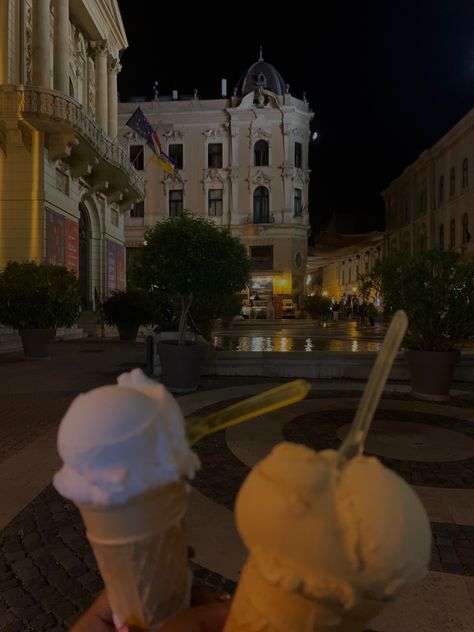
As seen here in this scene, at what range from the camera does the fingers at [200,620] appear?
3.76 feet

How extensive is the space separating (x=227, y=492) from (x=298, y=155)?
43811 millimetres

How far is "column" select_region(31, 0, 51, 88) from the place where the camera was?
2105 centimetres

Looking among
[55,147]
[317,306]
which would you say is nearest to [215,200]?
[317,306]

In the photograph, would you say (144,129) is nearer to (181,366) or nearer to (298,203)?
(181,366)

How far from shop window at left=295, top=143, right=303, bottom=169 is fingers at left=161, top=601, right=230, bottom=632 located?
45.4 metres

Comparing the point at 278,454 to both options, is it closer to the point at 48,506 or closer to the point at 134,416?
the point at 134,416

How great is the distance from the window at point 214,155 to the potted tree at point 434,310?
3889 centimetres

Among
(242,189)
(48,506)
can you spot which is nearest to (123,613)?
(48,506)

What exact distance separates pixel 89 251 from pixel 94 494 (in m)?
28.1

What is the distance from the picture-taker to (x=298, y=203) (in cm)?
4444

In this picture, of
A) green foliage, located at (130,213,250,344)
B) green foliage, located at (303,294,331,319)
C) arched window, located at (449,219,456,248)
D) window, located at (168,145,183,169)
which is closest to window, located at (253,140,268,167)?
window, located at (168,145,183,169)

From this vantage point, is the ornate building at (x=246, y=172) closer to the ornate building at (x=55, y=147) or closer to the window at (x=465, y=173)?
the window at (x=465, y=173)

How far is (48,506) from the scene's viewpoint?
364cm

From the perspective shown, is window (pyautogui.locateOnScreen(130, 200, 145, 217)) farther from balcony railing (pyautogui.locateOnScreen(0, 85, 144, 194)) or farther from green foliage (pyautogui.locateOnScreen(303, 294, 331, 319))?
balcony railing (pyautogui.locateOnScreen(0, 85, 144, 194))
